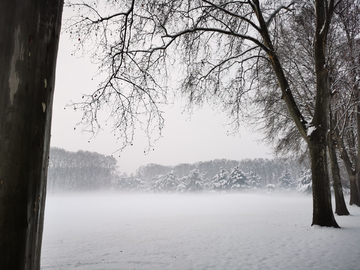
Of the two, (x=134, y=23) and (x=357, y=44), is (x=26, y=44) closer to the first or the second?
(x=134, y=23)

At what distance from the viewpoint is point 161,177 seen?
54.7 meters

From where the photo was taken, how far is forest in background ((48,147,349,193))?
147 feet

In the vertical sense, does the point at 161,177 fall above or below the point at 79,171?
below

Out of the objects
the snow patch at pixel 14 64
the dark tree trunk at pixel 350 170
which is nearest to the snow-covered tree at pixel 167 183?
the dark tree trunk at pixel 350 170

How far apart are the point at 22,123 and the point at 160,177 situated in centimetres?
5460

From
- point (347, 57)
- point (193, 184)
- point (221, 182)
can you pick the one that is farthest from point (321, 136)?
point (193, 184)

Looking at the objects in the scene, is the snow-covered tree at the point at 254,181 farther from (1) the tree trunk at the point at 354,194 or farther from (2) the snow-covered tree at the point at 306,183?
(1) the tree trunk at the point at 354,194

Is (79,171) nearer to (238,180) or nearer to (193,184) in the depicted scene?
(193,184)

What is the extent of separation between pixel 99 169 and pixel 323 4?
52.6m

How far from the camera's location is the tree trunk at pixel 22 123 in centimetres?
127

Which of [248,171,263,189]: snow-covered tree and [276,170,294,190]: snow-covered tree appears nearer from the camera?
[276,170,294,190]: snow-covered tree

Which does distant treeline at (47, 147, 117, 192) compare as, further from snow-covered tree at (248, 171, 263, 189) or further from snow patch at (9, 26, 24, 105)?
snow patch at (9, 26, 24, 105)

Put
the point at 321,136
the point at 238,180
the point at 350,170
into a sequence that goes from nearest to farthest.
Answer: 1. the point at 321,136
2. the point at 350,170
3. the point at 238,180

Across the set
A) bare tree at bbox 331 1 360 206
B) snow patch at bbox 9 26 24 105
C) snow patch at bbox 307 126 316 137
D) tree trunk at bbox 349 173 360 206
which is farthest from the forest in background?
snow patch at bbox 9 26 24 105
